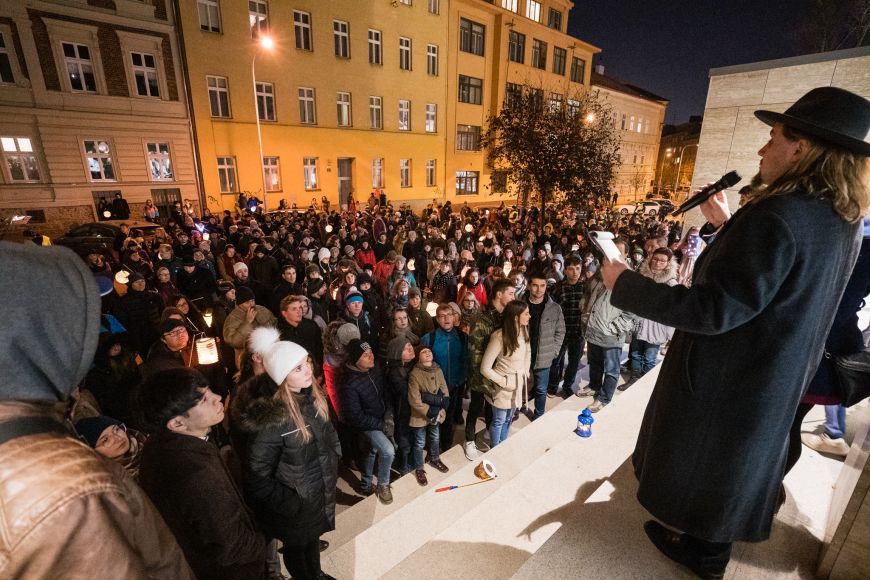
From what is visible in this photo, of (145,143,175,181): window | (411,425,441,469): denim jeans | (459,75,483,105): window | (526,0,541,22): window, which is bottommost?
(411,425,441,469): denim jeans

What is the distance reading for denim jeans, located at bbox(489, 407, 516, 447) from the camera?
500 cm

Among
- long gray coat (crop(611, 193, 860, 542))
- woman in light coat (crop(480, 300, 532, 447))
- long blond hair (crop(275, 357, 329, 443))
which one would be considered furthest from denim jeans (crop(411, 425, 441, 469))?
long gray coat (crop(611, 193, 860, 542))

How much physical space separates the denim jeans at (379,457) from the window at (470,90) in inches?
1145

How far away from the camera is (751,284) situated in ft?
3.98

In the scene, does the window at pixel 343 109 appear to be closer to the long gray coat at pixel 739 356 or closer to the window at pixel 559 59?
the window at pixel 559 59

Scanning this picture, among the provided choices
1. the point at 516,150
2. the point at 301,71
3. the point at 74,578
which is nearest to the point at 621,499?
the point at 74,578

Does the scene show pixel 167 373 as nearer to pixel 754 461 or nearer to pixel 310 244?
pixel 754 461

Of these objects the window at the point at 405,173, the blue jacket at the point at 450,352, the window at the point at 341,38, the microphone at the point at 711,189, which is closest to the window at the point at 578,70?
the window at the point at 405,173

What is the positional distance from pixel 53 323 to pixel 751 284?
180 cm

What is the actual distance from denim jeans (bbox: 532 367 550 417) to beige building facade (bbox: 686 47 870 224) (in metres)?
7.28

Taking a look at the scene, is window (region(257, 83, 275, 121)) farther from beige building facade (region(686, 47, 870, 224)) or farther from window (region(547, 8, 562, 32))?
window (region(547, 8, 562, 32))

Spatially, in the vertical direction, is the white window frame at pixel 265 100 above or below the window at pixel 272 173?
above

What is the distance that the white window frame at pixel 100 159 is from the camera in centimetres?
1758

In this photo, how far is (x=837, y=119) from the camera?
1235 millimetres
